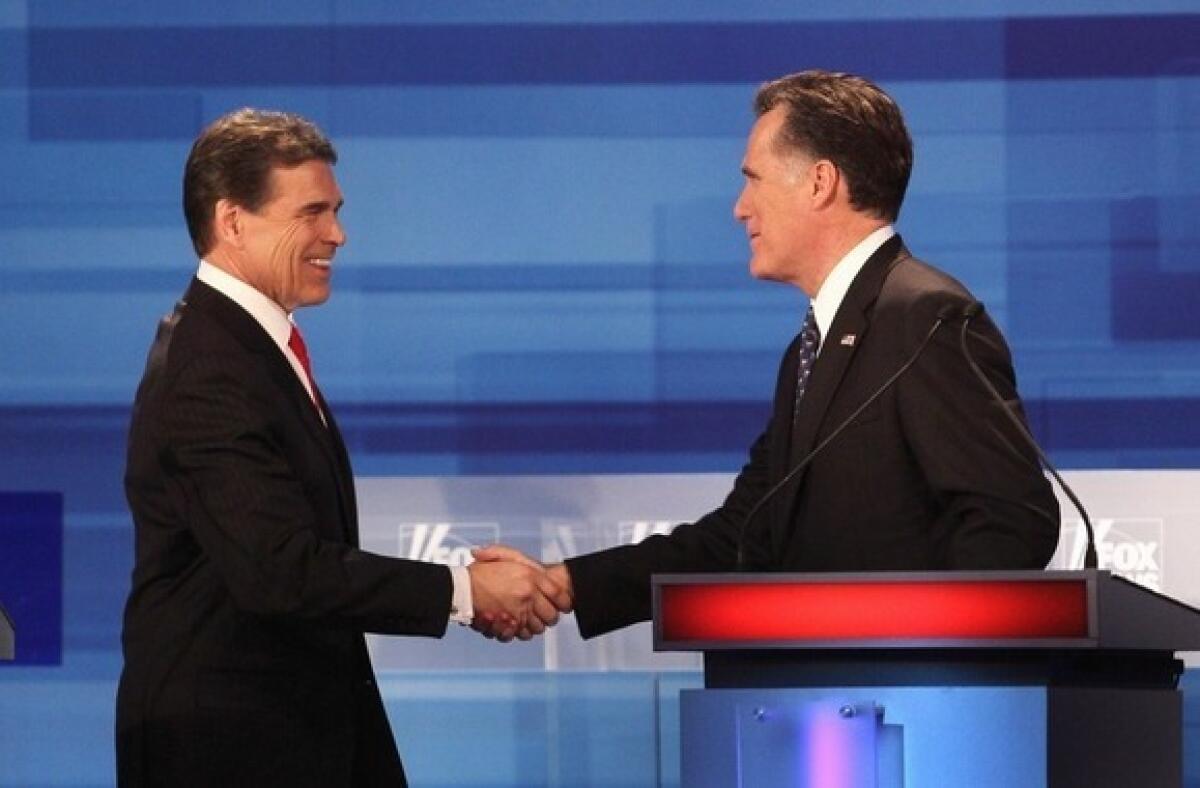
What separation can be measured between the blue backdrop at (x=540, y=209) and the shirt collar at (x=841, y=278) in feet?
4.62

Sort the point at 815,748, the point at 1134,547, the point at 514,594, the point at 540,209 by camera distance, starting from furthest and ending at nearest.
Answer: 1. the point at 540,209
2. the point at 1134,547
3. the point at 514,594
4. the point at 815,748

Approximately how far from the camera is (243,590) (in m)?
2.65

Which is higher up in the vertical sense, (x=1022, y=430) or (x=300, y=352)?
(x=300, y=352)

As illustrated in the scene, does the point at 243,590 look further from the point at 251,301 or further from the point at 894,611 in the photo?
the point at 894,611

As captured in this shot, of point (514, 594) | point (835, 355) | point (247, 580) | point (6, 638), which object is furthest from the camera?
point (514, 594)

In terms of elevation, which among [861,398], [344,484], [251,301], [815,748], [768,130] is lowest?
[815,748]

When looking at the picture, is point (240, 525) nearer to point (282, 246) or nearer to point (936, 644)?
point (282, 246)

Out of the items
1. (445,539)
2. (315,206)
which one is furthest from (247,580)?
(445,539)

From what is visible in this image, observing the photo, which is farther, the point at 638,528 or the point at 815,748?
the point at 638,528

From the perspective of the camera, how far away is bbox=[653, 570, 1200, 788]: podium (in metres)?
1.89

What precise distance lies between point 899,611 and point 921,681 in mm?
64

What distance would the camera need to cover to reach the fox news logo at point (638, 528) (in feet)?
Answer: 14.1

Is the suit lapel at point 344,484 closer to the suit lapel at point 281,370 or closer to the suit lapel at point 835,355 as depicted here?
the suit lapel at point 281,370

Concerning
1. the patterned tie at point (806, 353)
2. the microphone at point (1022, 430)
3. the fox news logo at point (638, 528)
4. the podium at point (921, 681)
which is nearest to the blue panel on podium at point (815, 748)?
the podium at point (921, 681)
